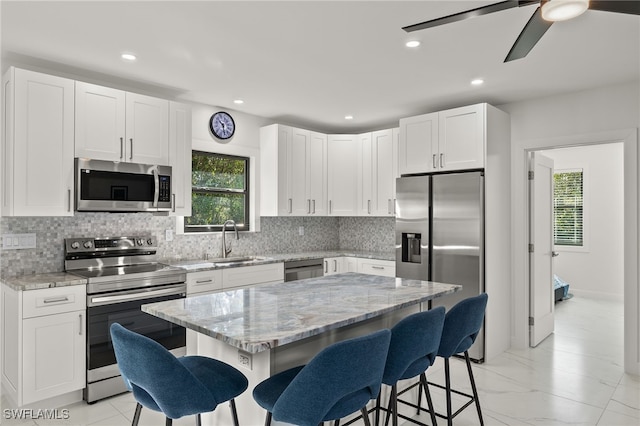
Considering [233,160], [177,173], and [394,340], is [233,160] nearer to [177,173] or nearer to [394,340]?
[177,173]

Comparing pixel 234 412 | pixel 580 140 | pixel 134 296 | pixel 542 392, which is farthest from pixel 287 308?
pixel 580 140

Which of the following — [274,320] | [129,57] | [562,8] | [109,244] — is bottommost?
[274,320]

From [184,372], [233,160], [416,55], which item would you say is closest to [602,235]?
[416,55]

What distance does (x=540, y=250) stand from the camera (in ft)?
14.7

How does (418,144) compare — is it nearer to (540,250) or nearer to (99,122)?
(540,250)

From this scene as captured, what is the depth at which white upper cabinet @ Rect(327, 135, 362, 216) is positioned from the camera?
5.30 m

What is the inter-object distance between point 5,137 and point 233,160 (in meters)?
2.19

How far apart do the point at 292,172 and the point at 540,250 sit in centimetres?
286

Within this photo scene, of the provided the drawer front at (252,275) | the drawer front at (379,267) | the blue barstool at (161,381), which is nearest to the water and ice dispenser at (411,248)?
the drawer front at (379,267)

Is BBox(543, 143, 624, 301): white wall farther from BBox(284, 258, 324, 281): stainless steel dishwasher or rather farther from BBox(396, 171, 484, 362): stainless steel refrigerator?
BBox(284, 258, 324, 281): stainless steel dishwasher

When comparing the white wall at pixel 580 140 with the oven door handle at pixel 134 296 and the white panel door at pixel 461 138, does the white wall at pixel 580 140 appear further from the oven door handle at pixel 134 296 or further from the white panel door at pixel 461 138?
the oven door handle at pixel 134 296

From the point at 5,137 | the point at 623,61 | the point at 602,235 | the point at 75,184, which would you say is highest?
the point at 623,61

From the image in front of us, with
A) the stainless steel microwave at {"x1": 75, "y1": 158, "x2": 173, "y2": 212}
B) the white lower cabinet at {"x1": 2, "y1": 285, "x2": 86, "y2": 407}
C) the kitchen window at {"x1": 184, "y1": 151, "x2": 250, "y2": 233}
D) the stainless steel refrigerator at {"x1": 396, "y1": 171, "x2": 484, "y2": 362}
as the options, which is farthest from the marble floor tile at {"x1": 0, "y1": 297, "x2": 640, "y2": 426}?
the kitchen window at {"x1": 184, "y1": 151, "x2": 250, "y2": 233}

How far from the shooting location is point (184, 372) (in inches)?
62.6
